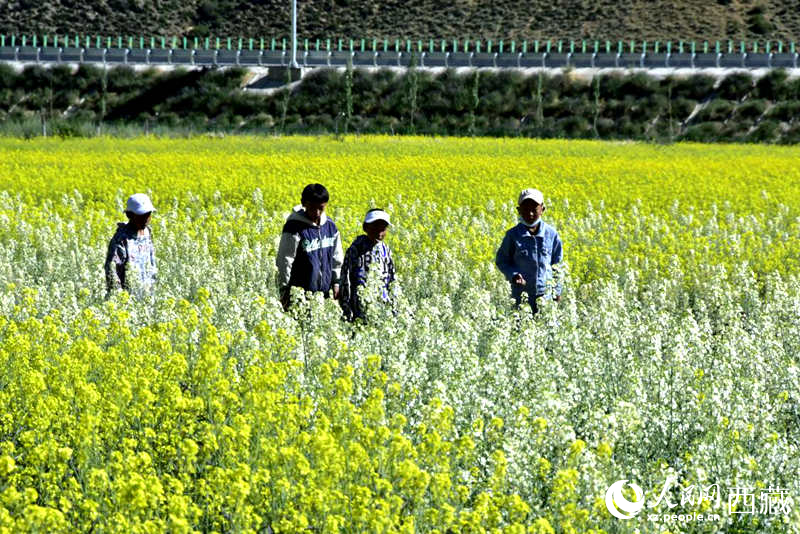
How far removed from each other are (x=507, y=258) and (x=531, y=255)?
0.23 meters

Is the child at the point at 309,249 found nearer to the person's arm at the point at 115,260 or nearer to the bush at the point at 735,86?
the person's arm at the point at 115,260

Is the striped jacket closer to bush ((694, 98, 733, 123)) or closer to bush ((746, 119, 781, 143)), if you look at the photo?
bush ((746, 119, 781, 143))

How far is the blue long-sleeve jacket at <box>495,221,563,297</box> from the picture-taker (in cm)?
865

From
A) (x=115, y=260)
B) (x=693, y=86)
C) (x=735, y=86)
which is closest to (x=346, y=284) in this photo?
(x=115, y=260)

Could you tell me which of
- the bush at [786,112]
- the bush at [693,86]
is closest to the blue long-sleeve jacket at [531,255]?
the bush at [786,112]

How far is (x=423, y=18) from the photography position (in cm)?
8025

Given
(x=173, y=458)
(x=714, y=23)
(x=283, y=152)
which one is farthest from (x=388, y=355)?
(x=714, y=23)

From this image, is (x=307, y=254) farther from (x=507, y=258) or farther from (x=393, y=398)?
(x=393, y=398)

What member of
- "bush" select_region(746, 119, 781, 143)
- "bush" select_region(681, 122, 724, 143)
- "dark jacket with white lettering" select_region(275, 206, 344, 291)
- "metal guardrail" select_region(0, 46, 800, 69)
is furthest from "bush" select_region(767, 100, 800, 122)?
"dark jacket with white lettering" select_region(275, 206, 344, 291)

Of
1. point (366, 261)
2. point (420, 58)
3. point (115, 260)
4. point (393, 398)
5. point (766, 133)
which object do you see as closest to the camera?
point (393, 398)

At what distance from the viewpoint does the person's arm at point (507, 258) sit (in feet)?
28.5

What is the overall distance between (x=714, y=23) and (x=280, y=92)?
116ft

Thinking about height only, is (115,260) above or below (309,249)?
below

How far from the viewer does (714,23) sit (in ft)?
245
